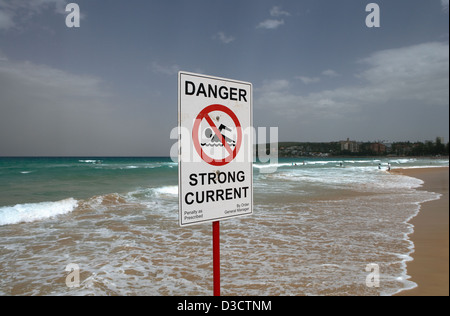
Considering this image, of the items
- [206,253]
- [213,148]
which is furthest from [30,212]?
[213,148]

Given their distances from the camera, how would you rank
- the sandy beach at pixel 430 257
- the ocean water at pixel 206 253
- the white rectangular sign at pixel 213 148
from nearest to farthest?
the white rectangular sign at pixel 213 148 < the sandy beach at pixel 430 257 < the ocean water at pixel 206 253

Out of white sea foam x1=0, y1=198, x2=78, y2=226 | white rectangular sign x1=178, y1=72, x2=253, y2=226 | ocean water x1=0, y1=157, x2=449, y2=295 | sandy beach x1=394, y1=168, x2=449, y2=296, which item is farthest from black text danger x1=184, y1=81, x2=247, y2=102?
white sea foam x1=0, y1=198, x2=78, y2=226

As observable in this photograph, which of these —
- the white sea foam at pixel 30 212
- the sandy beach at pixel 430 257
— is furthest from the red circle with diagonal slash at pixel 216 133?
the white sea foam at pixel 30 212

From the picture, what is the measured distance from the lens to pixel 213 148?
6.30 feet

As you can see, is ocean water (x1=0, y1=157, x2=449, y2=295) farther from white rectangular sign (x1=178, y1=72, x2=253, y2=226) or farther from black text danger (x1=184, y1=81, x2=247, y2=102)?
black text danger (x1=184, y1=81, x2=247, y2=102)

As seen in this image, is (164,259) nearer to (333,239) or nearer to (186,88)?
(333,239)

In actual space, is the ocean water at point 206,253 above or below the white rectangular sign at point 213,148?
below

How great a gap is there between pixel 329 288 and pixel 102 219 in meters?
7.18

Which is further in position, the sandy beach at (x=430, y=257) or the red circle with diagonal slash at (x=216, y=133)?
the sandy beach at (x=430, y=257)

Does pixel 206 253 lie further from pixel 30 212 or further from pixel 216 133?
pixel 30 212

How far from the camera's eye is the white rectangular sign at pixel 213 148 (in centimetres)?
179

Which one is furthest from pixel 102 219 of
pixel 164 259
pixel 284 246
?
pixel 284 246

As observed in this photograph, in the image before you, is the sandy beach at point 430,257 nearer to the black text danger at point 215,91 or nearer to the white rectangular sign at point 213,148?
the white rectangular sign at point 213,148

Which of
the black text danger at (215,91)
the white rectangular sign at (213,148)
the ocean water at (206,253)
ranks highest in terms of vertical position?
the black text danger at (215,91)
